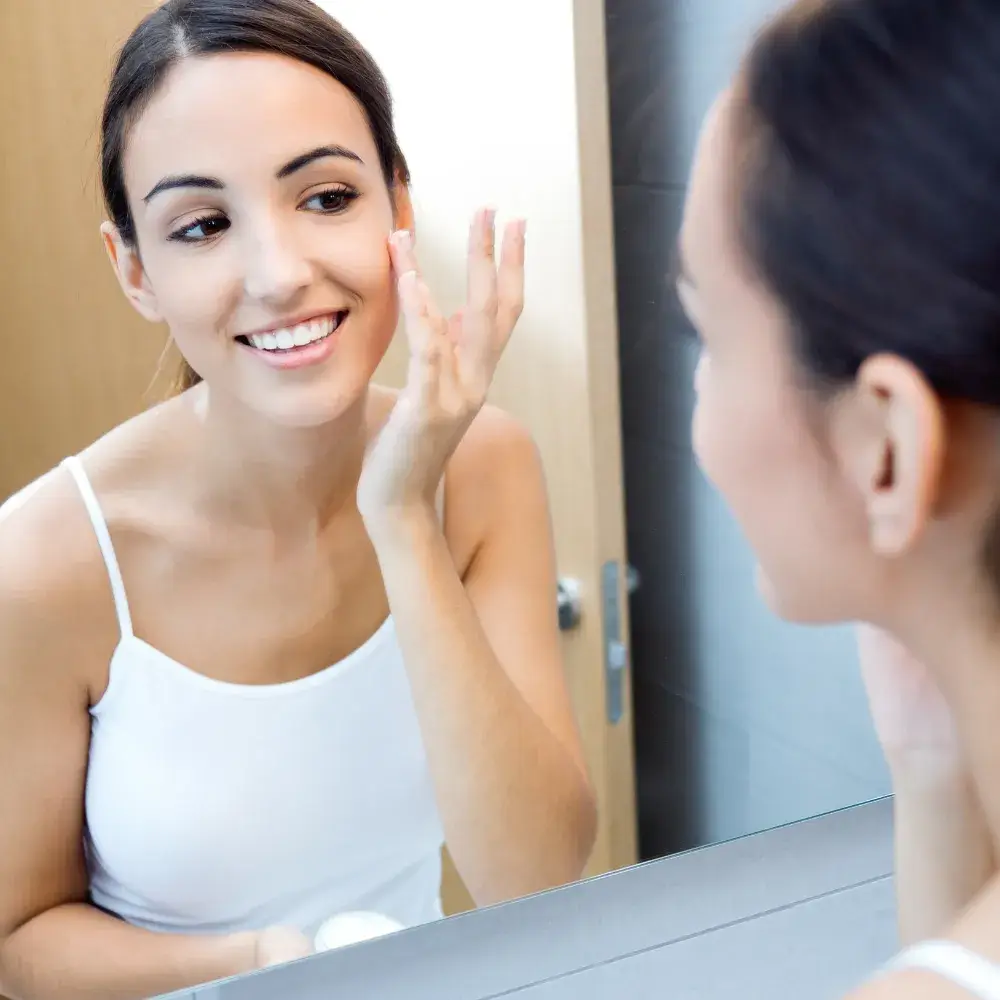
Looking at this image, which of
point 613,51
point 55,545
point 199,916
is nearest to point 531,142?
point 613,51

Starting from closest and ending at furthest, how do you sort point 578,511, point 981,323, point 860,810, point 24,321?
point 981,323
point 24,321
point 578,511
point 860,810

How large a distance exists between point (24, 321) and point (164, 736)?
0.65 ft

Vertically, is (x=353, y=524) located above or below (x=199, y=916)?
above

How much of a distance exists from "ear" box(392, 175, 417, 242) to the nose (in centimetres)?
5

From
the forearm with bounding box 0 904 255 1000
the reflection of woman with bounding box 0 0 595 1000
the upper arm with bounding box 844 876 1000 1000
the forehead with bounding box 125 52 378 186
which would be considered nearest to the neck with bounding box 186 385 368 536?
the reflection of woman with bounding box 0 0 595 1000

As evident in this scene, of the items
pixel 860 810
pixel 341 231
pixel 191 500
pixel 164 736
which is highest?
pixel 341 231

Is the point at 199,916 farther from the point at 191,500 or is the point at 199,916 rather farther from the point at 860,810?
the point at 860,810

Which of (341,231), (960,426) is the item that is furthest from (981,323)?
(341,231)

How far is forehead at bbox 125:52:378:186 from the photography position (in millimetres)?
496

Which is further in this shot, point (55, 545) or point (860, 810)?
point (860, 810)

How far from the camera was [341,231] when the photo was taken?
0.53 m

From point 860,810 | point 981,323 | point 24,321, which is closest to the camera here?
point 981,323

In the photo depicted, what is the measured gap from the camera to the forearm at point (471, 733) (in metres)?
0.58

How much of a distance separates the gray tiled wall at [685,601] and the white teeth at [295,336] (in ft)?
0.54
